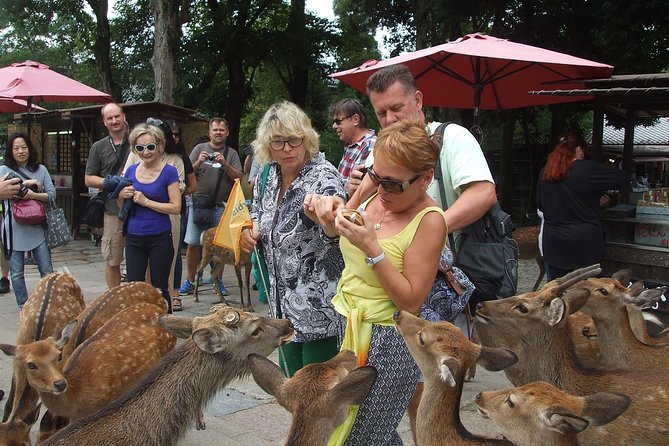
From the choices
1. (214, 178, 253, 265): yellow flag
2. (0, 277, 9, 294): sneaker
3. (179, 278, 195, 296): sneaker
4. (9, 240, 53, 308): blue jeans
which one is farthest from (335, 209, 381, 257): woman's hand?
(0, 277, 9, 294): sneaker

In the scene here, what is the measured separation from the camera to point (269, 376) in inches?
96.7

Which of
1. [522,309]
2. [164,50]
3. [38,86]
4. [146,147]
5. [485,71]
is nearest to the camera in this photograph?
[522,309]

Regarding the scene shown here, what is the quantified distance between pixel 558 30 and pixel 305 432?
1392 centimetres

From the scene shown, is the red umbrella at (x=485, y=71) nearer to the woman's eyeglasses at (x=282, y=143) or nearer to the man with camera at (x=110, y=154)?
the man with camera at (x=110, y=154)

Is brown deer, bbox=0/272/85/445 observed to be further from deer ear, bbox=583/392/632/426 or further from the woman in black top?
the woman in black top

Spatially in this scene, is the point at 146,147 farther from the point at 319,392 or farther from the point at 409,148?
the point at 319,392

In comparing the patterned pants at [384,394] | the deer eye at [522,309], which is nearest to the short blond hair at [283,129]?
the patterned pants at [384,394]

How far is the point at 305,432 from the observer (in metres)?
2.26

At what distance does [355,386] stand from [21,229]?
20.4 feet

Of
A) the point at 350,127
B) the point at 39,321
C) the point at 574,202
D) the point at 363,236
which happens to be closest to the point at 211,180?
the point at 350,127

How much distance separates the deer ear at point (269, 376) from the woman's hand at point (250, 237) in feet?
3.82

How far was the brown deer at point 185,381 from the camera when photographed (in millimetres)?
2947

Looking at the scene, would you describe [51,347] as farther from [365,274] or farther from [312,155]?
[365,274]

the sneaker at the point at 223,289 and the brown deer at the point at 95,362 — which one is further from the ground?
the brown deer at the point at 95,362
